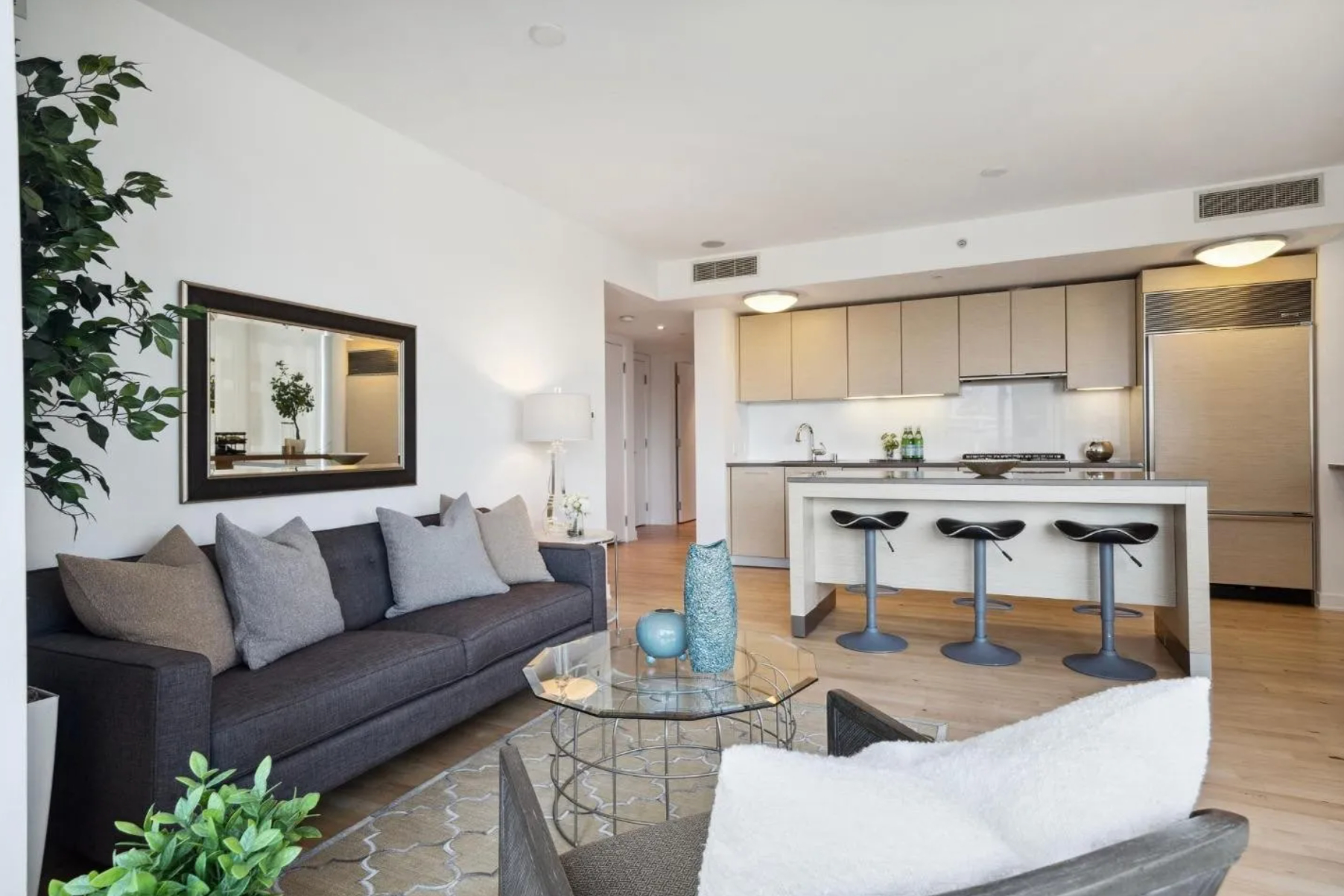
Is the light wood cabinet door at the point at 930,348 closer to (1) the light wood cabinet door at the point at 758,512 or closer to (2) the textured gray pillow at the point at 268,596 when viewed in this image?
(1) the light wood cabinet door at the point at 758,512

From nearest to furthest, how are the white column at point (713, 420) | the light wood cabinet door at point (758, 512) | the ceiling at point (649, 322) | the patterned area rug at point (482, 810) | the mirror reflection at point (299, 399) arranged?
1. the patterned area rug at point (482, 810)
2. the mirror reflection at point (299, 399)
3. the ceiling at point (649, 322)
4. the light wood cabinet door at point (758, 512)
5. the white column at point (713, 420)

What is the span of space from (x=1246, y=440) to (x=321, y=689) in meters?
5.61

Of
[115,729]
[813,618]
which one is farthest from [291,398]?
[813,618]

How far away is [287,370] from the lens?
3.09 meters

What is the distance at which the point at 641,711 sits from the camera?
1840mm

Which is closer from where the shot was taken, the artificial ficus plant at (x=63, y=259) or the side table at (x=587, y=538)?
the artificial ficus plant at (x=63, y=259)

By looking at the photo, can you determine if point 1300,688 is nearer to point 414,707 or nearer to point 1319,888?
point 1319,888

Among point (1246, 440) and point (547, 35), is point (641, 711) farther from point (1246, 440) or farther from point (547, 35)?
point (1246, 440)

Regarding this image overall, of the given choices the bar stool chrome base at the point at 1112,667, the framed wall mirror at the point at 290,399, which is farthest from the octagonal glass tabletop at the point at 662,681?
the bar stool chrome base at the point at 1112,667

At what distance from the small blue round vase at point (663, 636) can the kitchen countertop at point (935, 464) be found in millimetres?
3507

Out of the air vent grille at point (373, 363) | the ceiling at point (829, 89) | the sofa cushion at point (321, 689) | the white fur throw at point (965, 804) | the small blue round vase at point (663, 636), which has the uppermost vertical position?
the ceiling at point (829, 89)

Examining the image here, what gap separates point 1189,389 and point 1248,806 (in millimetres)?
3697

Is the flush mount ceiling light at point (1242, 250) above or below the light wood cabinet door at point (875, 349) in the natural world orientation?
above

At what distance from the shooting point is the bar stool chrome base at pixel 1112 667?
11.1 feet
